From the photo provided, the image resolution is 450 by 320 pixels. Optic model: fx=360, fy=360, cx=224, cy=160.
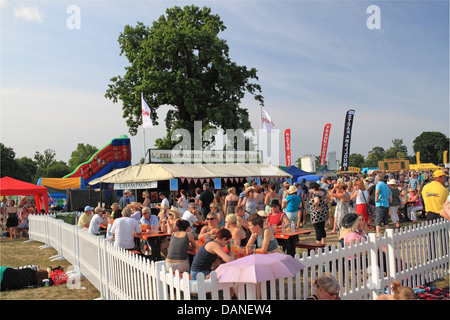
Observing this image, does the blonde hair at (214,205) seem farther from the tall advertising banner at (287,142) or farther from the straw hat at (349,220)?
the tall advertising banner at (287,142)

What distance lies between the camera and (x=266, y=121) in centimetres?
2120

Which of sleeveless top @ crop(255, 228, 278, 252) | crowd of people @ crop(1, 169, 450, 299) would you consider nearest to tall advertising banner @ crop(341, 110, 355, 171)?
crowd of people @ crop(1, 169, 450, 299)

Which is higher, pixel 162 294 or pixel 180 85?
pixel 180 85

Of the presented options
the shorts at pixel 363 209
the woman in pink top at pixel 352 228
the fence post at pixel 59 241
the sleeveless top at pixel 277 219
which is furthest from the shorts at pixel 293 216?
the fence post at pixel 59 241

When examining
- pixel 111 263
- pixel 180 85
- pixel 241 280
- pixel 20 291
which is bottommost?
pixel 20 291

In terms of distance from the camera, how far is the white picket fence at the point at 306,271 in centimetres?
376

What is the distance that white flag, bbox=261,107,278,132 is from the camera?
20875 mm

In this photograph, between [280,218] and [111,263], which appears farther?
[280,218]

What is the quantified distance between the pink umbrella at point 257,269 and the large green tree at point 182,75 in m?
23.1

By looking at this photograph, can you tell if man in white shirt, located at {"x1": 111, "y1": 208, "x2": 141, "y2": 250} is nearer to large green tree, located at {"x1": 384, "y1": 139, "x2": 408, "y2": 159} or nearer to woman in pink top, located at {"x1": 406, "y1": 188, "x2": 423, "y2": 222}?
woman in pink top, located at {"x1": 406, "y1": 188, "x2": 423, "y2": 222}

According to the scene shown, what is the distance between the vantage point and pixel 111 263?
19.5ft
